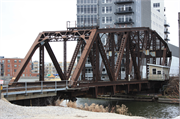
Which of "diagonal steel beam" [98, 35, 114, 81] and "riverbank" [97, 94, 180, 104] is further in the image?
"riverbank" [97, 94, 180, 104]

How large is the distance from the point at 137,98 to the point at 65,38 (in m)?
23.3

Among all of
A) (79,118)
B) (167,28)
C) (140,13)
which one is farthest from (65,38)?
(167,28)

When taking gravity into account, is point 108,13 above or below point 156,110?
above

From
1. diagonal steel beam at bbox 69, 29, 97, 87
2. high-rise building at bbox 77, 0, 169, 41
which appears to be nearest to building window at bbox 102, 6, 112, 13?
high-rise building at bbox 77, 0, 169, 41

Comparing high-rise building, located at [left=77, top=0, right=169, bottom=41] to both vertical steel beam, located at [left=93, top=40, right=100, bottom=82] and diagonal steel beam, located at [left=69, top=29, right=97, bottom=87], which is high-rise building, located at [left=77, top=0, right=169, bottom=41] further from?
diagonal steel beam, located at [left=69, top=29, right=97, bottom=87]

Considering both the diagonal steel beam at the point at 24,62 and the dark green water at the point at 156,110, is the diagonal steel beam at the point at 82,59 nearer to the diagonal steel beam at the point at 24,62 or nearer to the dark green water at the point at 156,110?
the diagonal steel beam at the point at 24,62

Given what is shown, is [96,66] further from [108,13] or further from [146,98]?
[108,13]

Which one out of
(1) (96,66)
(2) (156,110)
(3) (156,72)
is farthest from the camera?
(3) (156,72)

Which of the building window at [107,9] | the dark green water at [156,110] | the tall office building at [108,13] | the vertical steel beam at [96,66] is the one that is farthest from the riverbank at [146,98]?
the building window at [107,9]

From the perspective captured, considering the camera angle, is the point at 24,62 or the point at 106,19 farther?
the point at 106,19

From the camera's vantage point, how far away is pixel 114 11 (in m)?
77.3

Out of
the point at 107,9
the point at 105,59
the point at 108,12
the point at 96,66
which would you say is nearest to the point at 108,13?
→ the point at 108,12

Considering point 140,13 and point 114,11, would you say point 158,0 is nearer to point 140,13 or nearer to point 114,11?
point 140,13

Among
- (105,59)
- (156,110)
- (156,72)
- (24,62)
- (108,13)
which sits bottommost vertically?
(156,110)
